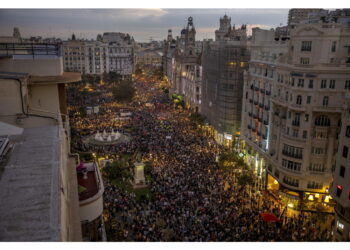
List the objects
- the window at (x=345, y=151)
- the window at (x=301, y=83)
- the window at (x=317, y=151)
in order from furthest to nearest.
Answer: the window at (x=317, y=151) < the window at (x=301, y=83) < the window at (x=345, y=151)

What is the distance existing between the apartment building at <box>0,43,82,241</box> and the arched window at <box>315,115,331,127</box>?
74.2ft

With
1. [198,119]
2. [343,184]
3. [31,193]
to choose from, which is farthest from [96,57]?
[31,193]

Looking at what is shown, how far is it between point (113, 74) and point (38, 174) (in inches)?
4497

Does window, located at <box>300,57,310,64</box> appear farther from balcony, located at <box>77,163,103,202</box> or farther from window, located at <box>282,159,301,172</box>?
balcony, located at <box>77,163,103,202</box>

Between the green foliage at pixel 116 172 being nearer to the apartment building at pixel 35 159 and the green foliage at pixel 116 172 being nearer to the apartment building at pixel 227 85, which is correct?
the apartment building at pixel 227 85

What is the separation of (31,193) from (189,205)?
21832 mm

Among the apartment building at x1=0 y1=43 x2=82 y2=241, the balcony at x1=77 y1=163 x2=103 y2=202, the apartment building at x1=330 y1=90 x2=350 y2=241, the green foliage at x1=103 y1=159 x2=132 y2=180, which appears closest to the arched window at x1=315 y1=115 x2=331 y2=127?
the apartment building at x1=330 y1=90 x2=350 y2=241

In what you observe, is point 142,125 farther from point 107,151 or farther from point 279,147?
point 279,147

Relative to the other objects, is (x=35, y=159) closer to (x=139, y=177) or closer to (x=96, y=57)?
(x=139, y=177)

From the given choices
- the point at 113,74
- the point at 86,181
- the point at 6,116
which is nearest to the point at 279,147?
the point at 86,181

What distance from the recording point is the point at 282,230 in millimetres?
25031

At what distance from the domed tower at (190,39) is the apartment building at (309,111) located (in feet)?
187

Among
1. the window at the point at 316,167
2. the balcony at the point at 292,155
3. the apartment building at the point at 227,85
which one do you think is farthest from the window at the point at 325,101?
the apartment building at the point at 227,85

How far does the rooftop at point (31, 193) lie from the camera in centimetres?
539
